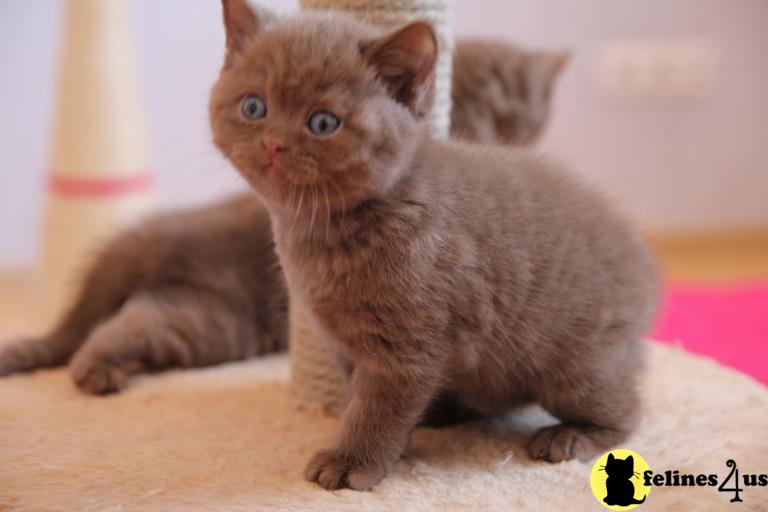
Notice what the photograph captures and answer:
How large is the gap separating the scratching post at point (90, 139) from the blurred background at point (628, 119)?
26 centimetres

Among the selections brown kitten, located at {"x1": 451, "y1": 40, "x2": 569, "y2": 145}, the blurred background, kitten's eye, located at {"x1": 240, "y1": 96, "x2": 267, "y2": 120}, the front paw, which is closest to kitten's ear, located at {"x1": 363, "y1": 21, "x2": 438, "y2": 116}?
kitten's eye, located at {"x1": 240, "y1": 96, "x2": 267, "y2": 120}

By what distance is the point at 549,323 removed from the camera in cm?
118

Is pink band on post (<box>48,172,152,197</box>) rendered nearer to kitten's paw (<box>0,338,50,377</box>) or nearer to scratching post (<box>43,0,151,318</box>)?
scratching post (<box>43,0,151,318</box>)

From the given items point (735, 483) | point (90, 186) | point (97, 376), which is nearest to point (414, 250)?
point (735, 483)

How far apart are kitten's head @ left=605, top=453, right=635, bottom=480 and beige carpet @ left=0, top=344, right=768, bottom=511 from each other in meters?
0.03

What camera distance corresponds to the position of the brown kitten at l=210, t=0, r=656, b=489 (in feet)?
3.38

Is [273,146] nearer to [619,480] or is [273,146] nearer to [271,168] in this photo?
[271,168]

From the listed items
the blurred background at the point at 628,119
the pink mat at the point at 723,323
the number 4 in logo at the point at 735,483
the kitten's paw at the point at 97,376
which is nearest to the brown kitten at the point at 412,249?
the number 4 in logo at the point at 735,483

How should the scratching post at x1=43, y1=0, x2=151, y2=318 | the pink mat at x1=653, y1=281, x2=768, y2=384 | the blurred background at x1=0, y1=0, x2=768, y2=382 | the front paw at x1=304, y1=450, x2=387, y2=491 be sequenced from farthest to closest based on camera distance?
the blurred background at x1=0, y1=0, x2=768, y2=382 < the scratching post at x1=43, y1=0, x2=151, y2=318 < the pink mat at x1=653, y1=281, x2=768, y2=384 < the front paw at x1=304, y1=450, x2=387, y2=491

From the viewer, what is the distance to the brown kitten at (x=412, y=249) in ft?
3.38

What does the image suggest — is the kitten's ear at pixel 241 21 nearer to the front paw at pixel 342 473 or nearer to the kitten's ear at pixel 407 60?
the kitten's ear at pixel 407 60

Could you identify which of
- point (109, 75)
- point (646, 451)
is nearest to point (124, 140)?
point (109, 75)

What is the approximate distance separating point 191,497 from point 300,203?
1.32 ft

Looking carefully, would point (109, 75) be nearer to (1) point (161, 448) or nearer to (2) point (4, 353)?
(2) point (4, 353)
